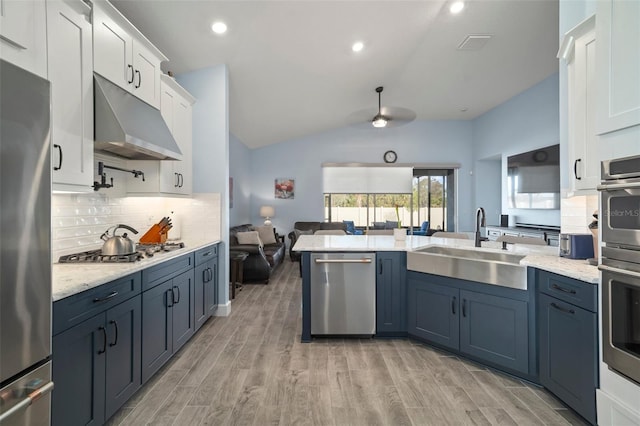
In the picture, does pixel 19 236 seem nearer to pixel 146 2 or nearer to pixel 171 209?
pixel 146 2

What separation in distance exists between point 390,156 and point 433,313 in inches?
223

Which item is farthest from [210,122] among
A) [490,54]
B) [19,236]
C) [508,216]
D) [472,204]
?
[472,204]

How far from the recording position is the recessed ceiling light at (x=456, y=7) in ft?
10.4

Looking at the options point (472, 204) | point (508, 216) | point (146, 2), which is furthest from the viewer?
point (472, 204)

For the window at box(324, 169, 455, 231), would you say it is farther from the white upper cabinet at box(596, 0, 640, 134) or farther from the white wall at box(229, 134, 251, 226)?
the white upper cabinet at box(596, 0, 640, 134)

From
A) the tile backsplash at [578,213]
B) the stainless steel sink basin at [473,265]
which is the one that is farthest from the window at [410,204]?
the tile backsplash at [578,213]

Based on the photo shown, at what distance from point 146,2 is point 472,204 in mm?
7442

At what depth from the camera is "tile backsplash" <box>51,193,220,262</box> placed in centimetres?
215

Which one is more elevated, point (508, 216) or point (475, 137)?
point (475, 137)

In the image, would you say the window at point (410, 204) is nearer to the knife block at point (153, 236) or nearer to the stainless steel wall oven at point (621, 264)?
the knife block at point (153, 236)

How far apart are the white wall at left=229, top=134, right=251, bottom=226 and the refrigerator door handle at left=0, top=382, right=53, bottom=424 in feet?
17.0

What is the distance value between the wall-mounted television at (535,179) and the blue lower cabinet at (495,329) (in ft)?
12.2

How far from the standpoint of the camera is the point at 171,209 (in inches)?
139

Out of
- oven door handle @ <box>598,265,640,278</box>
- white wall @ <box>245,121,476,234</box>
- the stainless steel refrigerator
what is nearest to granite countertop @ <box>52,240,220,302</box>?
the stainless steel refrigerator
